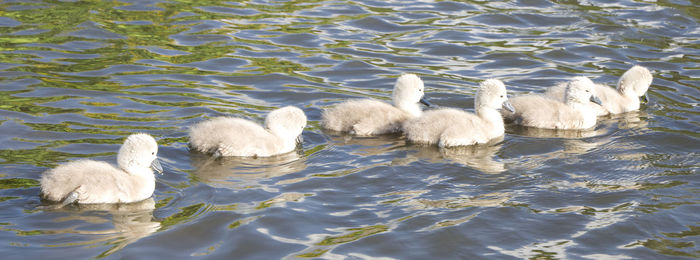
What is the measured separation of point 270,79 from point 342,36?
2.26m

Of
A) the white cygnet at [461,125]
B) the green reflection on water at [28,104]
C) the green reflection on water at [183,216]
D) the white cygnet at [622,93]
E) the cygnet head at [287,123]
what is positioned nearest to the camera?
the green reflection on water at [183,216]

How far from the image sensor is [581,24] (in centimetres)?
1351

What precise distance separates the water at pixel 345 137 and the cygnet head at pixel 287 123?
0.70 ft

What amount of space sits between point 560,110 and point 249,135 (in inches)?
125

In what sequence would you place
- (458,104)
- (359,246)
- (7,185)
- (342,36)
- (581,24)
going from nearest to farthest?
(359,246) < (7,185) < (458,104) < (342,36) < (581,24)

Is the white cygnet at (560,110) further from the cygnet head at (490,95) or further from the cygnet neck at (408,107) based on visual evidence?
the cygnet neck at (408,107)

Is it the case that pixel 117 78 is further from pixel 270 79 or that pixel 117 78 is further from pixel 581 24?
pixel 581 24

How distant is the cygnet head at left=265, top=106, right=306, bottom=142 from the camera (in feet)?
27.0

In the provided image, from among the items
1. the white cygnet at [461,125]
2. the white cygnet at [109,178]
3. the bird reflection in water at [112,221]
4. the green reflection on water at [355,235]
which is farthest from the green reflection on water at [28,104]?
the green reflection on water at [355,235]

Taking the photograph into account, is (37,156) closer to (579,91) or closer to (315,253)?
(315,253)

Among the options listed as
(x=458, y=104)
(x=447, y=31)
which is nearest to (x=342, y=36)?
(x=447, y=31)

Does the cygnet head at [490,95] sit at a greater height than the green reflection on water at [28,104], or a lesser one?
greater

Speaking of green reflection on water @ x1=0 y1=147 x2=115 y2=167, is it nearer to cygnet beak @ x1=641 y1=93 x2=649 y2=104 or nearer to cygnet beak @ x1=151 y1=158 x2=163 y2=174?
cygnet beak @ x1=151 y1=158 x2=163 y2=174

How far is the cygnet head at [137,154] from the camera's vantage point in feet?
22.6
